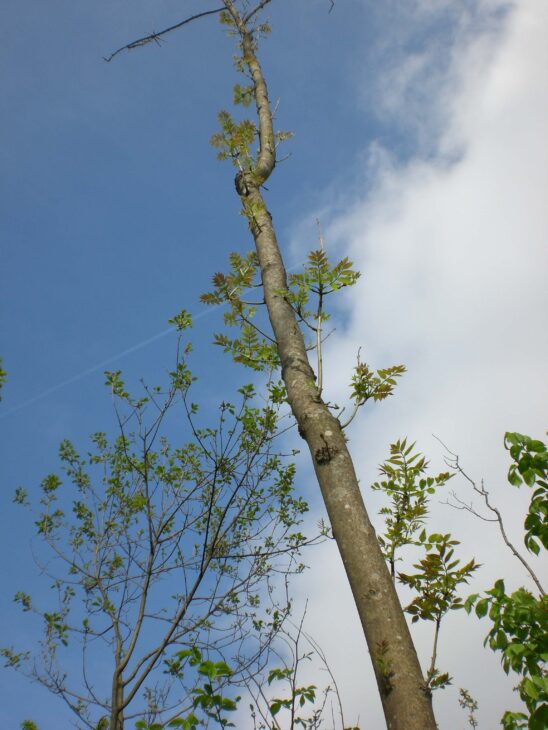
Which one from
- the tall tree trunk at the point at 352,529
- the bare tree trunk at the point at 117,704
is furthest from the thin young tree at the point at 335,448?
the bare tree trunk at the point at 117,704

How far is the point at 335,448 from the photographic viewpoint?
8.18 ft

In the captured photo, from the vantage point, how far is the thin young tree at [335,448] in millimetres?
1745

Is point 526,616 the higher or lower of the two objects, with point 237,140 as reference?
lower

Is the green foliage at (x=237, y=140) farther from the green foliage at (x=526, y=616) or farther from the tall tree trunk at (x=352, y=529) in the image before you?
the green foliage at (x=526, y=616)

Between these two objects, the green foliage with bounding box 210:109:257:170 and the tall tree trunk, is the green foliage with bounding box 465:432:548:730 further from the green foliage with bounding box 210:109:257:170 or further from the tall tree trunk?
the green foliage with bounding box 210:109:257:170

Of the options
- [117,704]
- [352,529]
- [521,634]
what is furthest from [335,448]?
[117,704]

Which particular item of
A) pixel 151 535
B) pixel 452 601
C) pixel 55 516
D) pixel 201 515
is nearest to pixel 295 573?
pixel 201 515

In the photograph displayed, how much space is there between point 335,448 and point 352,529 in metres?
0.45

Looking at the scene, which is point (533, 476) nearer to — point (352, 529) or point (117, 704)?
point (352, 529)

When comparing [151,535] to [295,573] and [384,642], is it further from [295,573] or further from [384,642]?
[384,642]

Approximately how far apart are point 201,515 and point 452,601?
411 centimetres

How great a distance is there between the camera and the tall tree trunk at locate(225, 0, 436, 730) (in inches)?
67.8

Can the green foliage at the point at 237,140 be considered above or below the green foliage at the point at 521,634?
above

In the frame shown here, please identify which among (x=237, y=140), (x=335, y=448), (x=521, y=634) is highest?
(x=237, y=140)
